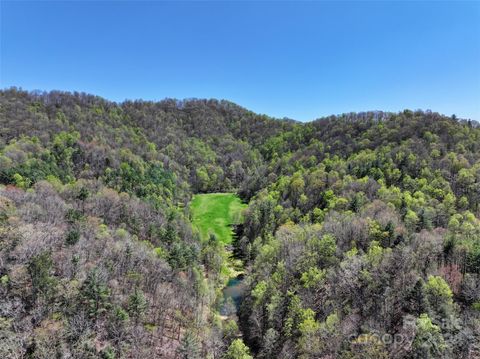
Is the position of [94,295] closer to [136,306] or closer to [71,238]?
[136,306]

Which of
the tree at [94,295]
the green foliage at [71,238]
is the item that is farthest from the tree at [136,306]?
the green foliage at [71,238]

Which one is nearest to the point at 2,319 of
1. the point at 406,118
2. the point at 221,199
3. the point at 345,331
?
the point at 345,331

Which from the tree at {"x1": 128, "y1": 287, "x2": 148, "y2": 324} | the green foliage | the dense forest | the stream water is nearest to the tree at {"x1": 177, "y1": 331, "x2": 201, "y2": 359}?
the dense forest

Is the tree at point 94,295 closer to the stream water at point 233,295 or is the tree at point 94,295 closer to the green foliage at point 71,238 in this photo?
the green foliage at point 71,238

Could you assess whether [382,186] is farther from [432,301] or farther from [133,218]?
[133,218]

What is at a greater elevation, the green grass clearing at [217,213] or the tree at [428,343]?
the green grass clearing at [217,213]

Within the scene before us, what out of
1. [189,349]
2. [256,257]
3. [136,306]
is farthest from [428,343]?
[256,257]
